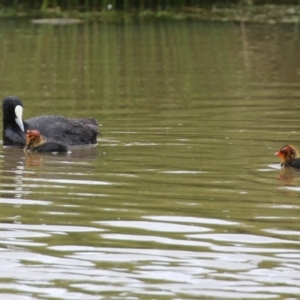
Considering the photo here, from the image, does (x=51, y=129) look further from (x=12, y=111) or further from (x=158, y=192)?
(x=158, y=192)

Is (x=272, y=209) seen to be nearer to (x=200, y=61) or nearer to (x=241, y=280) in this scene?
(x=241, y=280)

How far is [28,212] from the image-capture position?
783cm

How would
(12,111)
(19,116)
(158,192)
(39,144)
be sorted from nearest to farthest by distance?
(158,192)
(39,144)
(19,116)
(12,111)

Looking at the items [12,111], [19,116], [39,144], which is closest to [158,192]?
[39,144]

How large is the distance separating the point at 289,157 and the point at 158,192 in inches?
70.9

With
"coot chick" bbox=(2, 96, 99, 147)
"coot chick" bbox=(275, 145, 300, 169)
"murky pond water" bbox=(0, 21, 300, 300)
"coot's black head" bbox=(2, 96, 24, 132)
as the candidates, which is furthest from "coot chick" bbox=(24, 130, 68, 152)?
"coot chick" bbox=(275, 145, 300, 169)

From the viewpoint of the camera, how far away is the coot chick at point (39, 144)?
11727 millimetres

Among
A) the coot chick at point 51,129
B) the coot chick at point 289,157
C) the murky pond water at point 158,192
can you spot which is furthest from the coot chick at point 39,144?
the coot chick at point 289,157

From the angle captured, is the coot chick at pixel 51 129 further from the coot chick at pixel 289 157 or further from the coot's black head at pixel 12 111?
the coot chick at pixel 289 157

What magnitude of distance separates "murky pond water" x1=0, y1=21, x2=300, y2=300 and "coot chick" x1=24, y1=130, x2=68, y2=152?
0.23 m

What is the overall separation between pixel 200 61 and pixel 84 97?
6198 mm

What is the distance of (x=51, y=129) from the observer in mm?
12500

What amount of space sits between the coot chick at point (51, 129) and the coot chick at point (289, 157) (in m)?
2.97

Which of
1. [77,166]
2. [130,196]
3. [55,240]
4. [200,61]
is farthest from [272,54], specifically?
[55,240]
